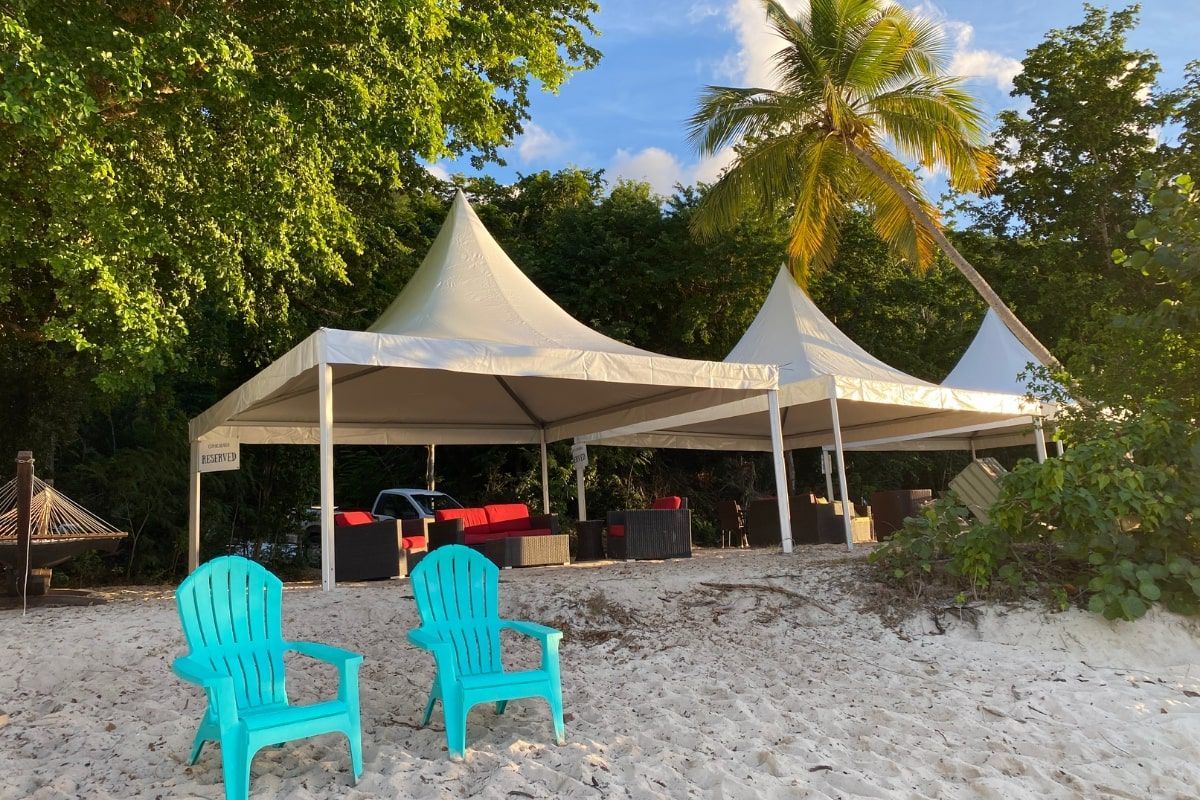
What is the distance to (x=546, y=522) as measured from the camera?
10.1 m

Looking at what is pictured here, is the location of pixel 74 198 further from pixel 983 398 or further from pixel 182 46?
pixel 983 398

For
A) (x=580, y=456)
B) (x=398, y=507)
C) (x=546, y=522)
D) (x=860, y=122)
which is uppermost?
(x=860, y=122)

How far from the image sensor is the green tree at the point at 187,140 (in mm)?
6121

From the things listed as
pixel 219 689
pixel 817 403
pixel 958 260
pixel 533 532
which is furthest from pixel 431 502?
pixel 219 689

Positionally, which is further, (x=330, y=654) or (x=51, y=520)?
(x=51, y=520)

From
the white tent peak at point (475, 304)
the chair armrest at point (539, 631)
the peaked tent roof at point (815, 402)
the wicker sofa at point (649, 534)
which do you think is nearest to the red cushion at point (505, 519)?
the wicker sofa at point (649, 534)

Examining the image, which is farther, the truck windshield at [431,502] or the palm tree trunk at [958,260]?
the truck windshield at [431,502]

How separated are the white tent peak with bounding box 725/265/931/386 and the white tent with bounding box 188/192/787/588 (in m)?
1.36

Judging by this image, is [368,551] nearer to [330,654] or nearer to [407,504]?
[330,654]

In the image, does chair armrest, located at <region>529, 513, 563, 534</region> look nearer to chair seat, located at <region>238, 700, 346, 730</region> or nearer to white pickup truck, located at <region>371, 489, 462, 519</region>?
white pickup truck, located at <region>371, 489, 462, 519</region>

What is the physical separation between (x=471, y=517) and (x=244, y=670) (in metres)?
6.74

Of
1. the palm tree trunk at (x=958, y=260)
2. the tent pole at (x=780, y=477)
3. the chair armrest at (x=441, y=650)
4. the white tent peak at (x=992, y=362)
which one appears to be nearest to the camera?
the chair armrest at (x=441, y=650)

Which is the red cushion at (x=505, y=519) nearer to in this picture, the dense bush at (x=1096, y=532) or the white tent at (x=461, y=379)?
the white tent at (x=461, y=379)

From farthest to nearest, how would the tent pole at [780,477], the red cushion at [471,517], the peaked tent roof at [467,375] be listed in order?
the red cushion at [471,517] → the tent pole at [780,477] → the peaked tent roof at [467,375]
